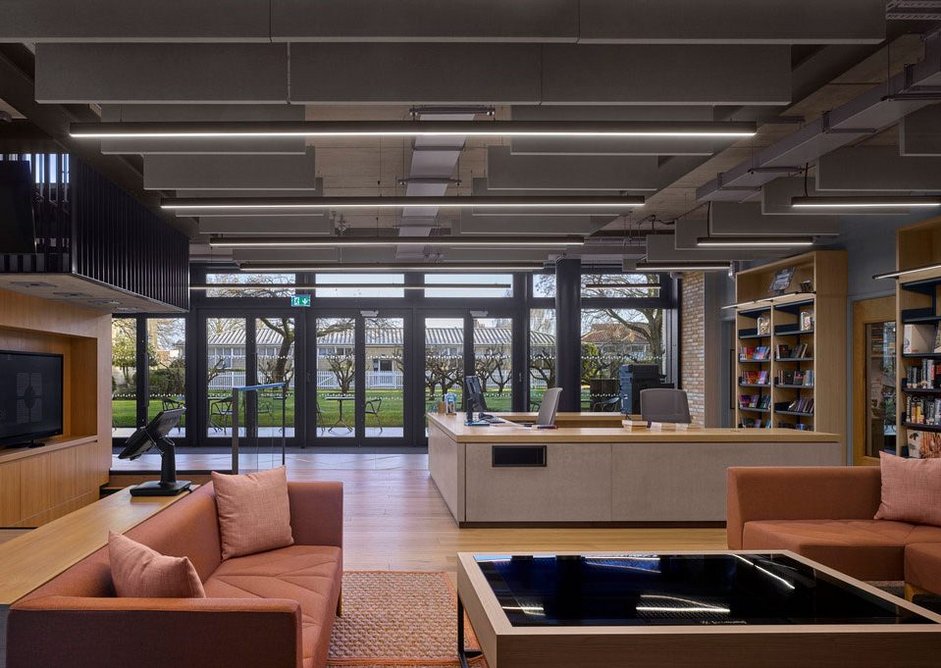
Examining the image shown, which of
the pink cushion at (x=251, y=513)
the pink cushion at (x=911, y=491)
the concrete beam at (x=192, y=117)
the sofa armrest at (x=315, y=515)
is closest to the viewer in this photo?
the pink cushion at (x=251, y=513)

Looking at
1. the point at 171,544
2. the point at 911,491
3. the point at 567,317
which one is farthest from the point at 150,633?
the point at 567,317

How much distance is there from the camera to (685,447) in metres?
7.58

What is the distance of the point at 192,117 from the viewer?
6070 mm

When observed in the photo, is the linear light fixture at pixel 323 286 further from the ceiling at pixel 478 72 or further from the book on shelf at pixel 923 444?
the book on shelf at pixel 923 444

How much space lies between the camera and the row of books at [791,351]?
35.9 feet

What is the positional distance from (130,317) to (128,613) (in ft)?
44.6

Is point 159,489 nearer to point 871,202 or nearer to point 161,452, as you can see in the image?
point 161,452

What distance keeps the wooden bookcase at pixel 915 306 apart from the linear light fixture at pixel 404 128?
13.9ft

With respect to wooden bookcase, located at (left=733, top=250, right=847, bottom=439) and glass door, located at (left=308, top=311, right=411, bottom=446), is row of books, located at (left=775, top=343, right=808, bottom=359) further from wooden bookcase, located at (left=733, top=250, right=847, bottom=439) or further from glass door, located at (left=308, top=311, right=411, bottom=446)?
glass door, located at (left=308, top=311, right=411, bottom=446)

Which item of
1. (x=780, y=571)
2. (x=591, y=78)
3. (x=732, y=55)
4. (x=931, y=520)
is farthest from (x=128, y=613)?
(x=931, y=520)

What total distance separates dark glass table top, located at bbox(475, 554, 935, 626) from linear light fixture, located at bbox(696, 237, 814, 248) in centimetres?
540

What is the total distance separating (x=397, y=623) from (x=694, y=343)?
1095cm

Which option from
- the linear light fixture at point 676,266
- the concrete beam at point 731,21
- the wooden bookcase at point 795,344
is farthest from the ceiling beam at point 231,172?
the wooden bookcase at point 795,344

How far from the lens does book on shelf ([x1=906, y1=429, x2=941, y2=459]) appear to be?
803cm
